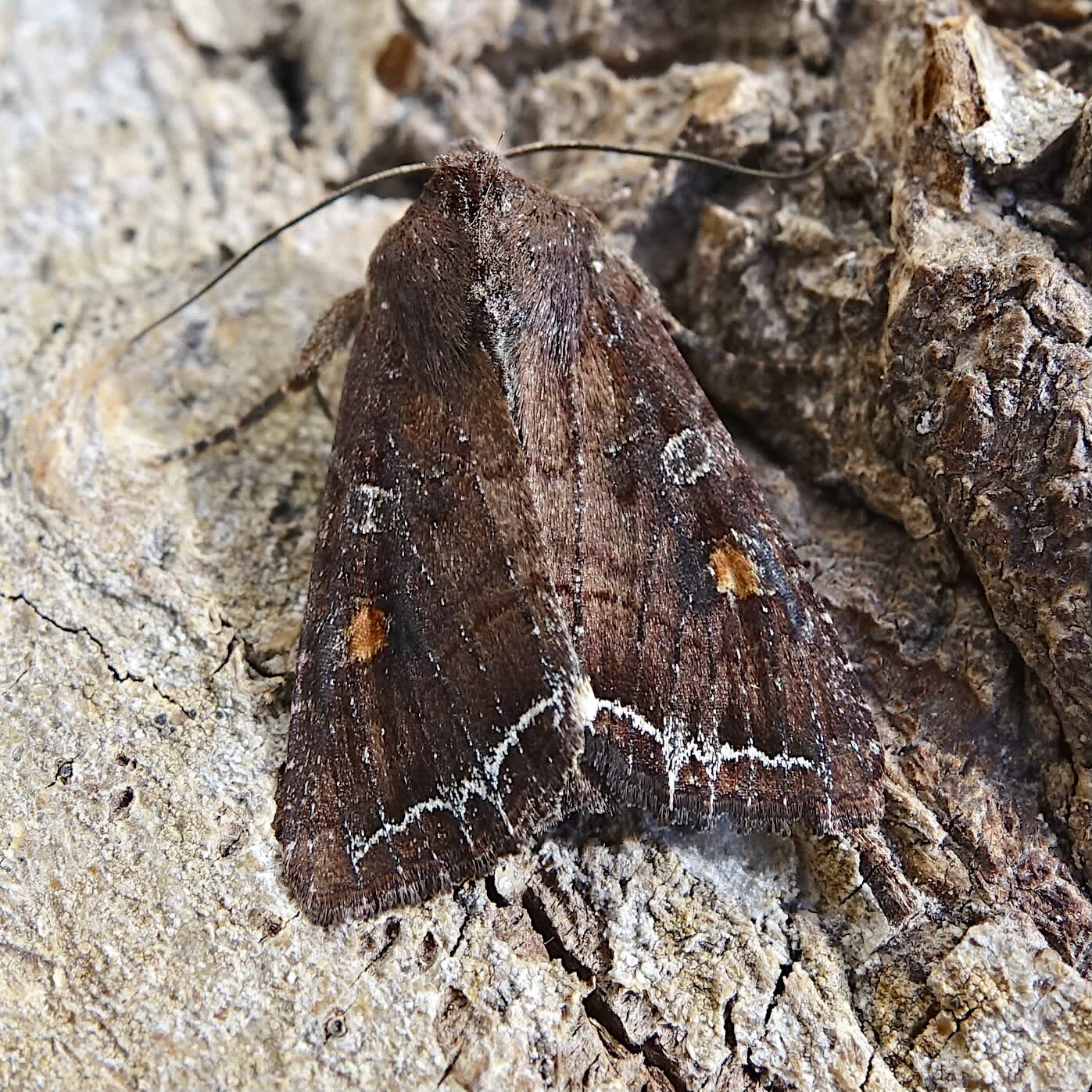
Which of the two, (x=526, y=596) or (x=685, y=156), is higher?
(x=685, y=156)

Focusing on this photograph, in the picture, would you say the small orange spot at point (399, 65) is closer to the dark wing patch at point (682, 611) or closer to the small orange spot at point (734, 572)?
the dark wing patch at point (682, 611)

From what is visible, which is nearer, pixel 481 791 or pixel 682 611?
pixel 481 791

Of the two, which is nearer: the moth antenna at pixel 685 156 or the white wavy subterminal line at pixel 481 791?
the white wavy subterminal line at pixel 481 791

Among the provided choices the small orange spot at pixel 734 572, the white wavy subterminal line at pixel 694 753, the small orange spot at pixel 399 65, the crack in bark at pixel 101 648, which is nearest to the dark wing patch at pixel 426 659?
the white wavy subterminal line at pixel 694 753

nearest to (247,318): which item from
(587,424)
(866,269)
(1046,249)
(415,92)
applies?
(415,92)

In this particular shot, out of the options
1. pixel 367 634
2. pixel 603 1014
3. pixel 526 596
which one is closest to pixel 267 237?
pixel 367 634

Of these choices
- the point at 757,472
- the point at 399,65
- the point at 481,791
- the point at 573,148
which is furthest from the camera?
the point at 399,65

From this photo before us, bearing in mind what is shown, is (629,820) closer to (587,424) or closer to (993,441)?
(587,424)

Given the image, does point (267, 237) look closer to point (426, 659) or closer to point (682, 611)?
point (426, 659)
